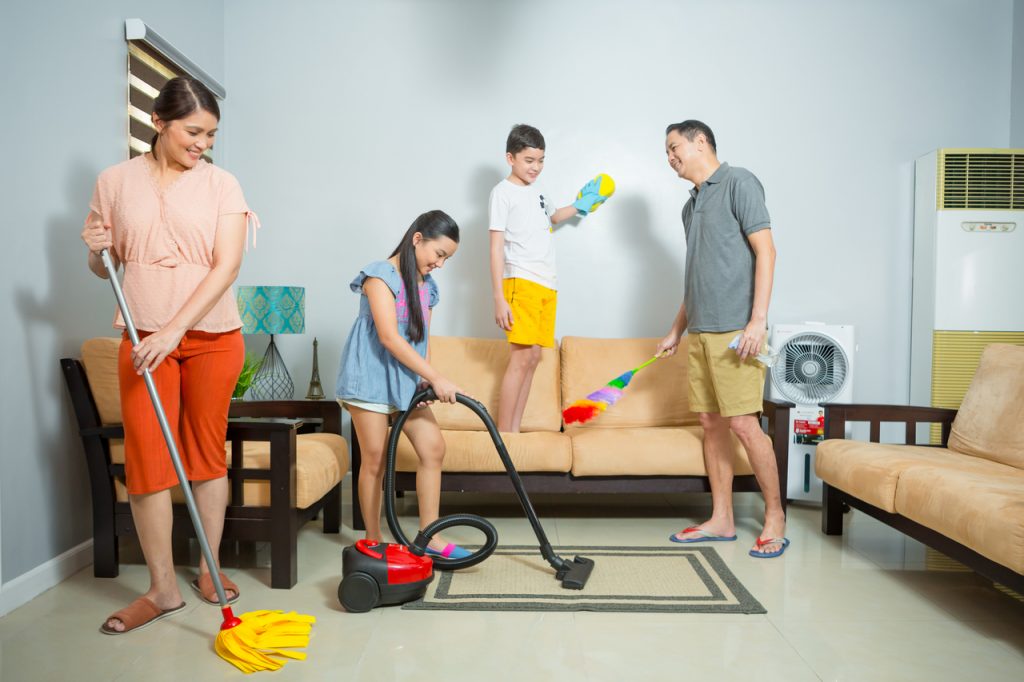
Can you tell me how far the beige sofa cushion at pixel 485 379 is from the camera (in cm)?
363

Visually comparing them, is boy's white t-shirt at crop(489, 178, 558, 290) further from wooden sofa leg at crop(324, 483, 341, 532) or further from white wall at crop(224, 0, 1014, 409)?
wooden sofa leg at crop(324, 483, 341, 532)

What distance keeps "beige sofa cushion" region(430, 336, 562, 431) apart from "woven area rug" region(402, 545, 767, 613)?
2.85 feet

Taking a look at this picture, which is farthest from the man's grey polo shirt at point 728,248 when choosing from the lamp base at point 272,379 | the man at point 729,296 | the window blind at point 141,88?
the window blind at point 141,88

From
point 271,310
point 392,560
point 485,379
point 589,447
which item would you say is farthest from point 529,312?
point 392,560

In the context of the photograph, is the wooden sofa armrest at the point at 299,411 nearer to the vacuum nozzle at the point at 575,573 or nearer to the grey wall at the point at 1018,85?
the vacuum nozzle at the point at 575,573

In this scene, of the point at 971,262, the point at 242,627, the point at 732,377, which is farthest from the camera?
the point at 971,262

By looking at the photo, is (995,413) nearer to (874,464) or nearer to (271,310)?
(874,464)

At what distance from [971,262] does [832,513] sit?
165 cm

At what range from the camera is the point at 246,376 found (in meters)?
3.46

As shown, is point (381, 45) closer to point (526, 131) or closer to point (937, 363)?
point (526, 131)

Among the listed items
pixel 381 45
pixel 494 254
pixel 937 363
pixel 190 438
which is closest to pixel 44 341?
pixel 190 438

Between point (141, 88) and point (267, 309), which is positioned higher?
point (141, 88)

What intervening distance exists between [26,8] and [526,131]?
6.20 feet

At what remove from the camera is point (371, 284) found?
238cm
